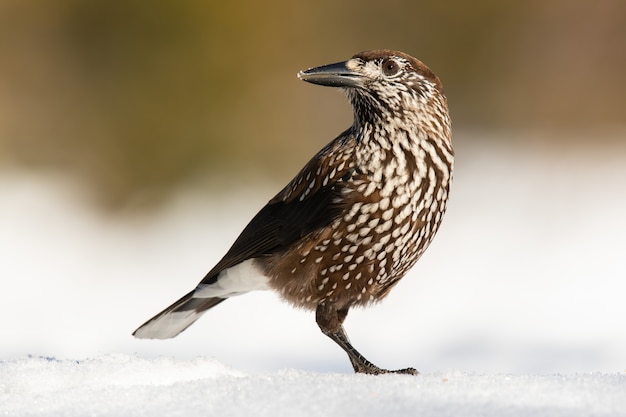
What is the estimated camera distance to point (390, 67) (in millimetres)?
4371

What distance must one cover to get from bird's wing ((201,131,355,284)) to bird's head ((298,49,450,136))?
183mm

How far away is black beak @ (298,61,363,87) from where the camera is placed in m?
4.26

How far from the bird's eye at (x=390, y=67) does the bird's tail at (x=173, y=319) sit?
4.63 ft

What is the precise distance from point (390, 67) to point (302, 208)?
0.74 metres

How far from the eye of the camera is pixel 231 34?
11164 millimetres

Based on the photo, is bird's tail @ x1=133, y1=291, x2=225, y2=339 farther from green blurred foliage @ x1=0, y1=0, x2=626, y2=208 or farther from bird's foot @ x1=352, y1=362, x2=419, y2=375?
green blurred foliage @ x1=0, y1=0, x2=626, y2=208

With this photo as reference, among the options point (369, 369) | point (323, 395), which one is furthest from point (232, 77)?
point (323, 395)

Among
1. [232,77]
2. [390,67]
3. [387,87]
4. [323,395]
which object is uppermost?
[232,77]

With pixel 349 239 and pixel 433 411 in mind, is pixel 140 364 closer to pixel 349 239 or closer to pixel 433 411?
pixel 349 239

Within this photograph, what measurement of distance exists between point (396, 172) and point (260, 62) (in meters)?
7.38

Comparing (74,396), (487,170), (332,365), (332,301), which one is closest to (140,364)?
(74,396)

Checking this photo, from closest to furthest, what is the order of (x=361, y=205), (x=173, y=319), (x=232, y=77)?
(x=361, y=205) < (x=173, y=319) < (x=232, y=77)

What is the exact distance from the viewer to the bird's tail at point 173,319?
4.73 metres

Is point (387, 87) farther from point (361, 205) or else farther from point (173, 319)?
point (173, 319)
